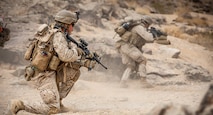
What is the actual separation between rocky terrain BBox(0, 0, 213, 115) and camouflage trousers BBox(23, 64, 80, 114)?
0.37 m

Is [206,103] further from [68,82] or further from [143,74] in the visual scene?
[143,74]

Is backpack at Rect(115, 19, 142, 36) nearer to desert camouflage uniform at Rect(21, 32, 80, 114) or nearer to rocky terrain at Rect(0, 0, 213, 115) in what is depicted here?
rocky terrain at Rect(0, 0, 213, 115)

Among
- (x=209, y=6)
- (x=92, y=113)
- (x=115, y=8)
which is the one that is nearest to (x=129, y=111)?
(x=92, y=113)

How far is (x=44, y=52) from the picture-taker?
532cm

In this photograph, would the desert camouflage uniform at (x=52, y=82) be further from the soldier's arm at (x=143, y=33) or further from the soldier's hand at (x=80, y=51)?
the soldier's arm at (x=143, y=33)

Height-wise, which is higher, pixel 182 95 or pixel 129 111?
pixel 129 111

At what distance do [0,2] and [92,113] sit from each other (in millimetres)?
8132

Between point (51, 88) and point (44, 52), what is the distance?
0.53m

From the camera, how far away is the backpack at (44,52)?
530cm

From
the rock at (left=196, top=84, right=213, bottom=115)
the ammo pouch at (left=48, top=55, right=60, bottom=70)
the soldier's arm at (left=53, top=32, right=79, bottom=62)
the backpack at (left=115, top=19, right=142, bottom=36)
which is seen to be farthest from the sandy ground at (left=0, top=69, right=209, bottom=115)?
the rock at (left=196, top=84, right=213, bottom=115)

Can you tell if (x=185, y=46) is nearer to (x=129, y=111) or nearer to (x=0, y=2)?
(x=0, y=2)

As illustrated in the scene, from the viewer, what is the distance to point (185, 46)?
13.7 m

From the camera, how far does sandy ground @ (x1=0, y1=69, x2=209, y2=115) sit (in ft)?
20.5

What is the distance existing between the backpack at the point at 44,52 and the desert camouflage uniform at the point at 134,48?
127 inches
